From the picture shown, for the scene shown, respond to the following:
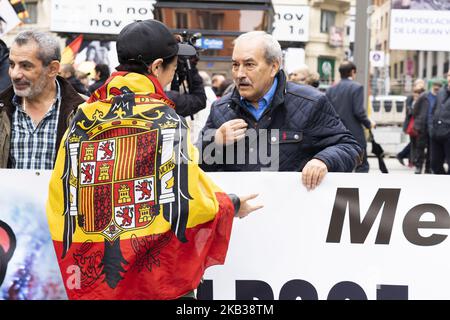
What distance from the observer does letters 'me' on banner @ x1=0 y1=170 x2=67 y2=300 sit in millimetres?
3822

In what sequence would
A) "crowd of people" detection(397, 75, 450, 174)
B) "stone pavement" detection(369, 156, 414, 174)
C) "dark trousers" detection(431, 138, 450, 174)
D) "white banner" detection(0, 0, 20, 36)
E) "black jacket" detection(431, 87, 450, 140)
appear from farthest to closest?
"stone pavement" detection(369, 156, 414, 174) < "dark trousers" detection(431, 138, 450, 174) < "crowd of people" detection(397, 75, 450, 174) < "black jacket" detection(431, 87, 450, 140) < "white banner" detection(0, 0, 20, 36)

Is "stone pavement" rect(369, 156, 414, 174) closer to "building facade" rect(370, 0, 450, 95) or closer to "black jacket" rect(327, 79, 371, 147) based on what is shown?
"black jacket" rect(327, 79, 371, 147)

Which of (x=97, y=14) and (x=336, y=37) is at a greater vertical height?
(x=336, y=37)

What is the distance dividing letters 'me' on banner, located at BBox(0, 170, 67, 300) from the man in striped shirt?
14 centimetres

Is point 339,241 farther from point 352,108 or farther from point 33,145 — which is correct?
point 352,108

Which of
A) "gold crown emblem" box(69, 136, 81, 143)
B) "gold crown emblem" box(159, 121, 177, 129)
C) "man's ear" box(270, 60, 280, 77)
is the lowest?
"gold crown emblem" box(69, 136, 81, 143)

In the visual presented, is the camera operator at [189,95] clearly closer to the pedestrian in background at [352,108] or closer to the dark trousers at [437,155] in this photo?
the pedestrian in background at [352,108]

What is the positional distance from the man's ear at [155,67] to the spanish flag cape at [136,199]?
0.20ft

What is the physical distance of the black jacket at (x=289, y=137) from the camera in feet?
12.9

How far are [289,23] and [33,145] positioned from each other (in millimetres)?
21672

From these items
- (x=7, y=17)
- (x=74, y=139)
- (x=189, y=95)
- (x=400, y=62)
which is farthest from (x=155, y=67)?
(x=400, y=62)

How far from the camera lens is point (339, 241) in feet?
12.7

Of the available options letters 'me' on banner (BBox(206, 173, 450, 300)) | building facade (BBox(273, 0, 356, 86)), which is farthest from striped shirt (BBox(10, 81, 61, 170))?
building facade (BBox(273, 0, 356, 86))
